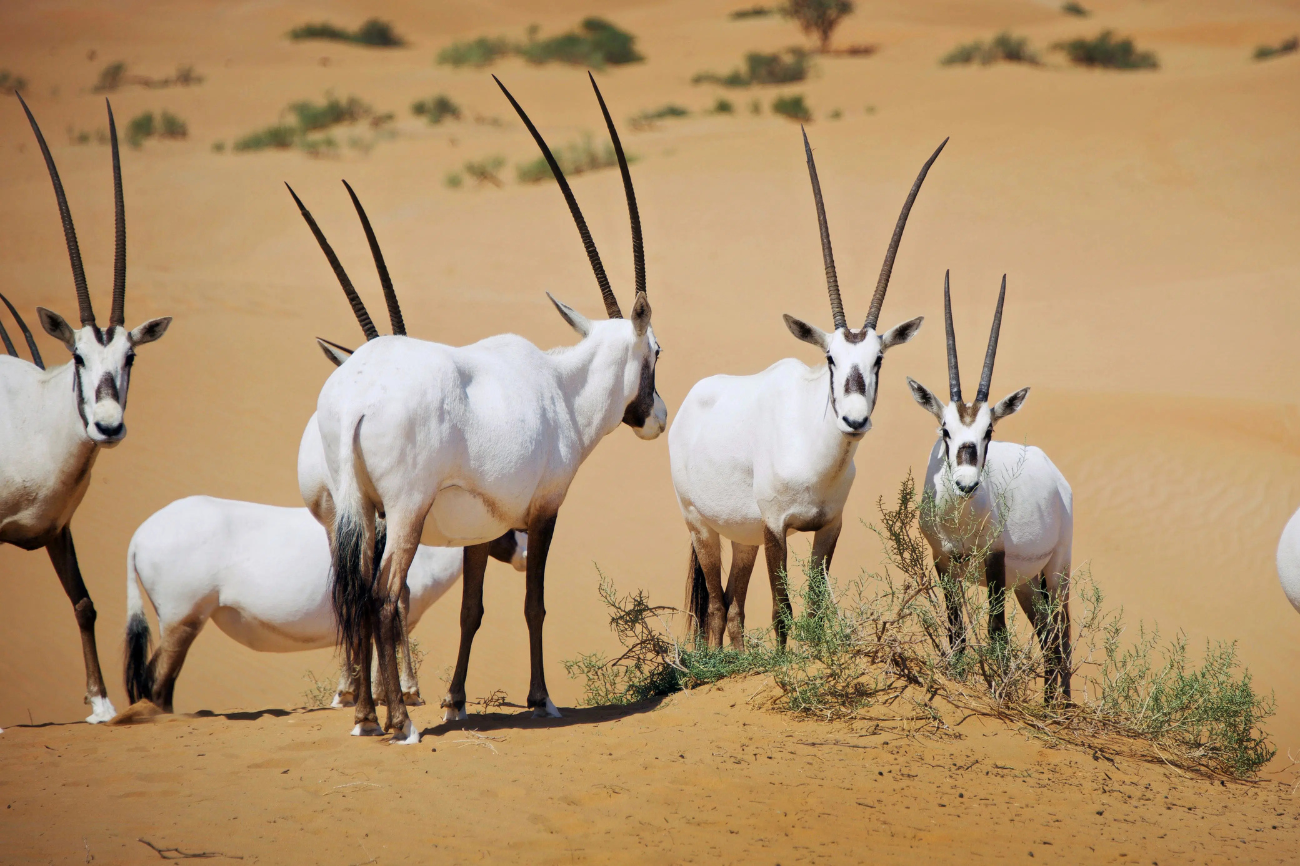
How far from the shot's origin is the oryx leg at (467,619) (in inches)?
245

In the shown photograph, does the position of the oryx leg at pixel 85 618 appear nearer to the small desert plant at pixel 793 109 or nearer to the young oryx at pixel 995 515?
the young oryx at pixel 995 515

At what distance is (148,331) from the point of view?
6820 mm

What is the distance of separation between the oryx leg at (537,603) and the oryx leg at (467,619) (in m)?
0.29

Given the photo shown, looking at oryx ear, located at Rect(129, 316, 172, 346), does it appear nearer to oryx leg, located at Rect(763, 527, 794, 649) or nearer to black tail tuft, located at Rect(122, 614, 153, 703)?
black tail tuft, located at Rect(122, 614, 153, 703)

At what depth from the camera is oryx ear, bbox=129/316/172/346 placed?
6.65 m

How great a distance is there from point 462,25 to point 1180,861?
63.8m

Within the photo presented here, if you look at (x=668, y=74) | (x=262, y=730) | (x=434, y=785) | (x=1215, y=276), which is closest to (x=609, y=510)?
(x=262, y=730)

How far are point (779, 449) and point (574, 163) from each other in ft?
80.9

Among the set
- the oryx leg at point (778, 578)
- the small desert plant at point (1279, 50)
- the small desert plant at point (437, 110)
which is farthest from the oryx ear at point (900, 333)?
the small desert plant at point (1279, 50)

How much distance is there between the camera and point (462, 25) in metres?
62.2

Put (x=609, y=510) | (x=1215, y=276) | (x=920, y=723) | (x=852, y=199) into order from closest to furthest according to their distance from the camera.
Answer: (x=920, y=723) < (x=609, y=510) < (x=1215, y=276) < (x=852, y=199)

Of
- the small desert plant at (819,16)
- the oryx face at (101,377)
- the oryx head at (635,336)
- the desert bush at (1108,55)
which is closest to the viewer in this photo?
the oryx face at (101,377)

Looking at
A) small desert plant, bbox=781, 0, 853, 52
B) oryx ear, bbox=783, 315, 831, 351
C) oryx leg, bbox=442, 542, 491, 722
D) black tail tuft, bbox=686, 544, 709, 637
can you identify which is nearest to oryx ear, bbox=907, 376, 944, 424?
oryx ear, bbox=783, 315, 831, 351

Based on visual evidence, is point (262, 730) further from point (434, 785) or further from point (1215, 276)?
point (1215, 276)
